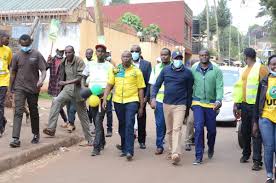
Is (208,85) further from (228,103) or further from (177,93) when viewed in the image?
(228,103)

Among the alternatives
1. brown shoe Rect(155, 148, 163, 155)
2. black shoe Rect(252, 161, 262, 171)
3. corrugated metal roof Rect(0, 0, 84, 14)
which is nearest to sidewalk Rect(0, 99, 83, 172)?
brown shoe Rect(155, 148, 163, 155)

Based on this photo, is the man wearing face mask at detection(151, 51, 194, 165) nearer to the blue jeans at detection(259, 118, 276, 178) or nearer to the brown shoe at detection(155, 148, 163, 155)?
the brown shoe at detection(155, 148, 163, 155)

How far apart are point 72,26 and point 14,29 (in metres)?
2.73

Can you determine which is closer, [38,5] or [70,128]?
[70,128]

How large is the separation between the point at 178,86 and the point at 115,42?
15.2m

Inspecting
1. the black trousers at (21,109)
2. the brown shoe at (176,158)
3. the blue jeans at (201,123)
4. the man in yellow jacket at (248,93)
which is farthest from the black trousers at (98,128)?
the man in yellow jacket at (248,93)

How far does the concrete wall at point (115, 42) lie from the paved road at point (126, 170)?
9.95 m

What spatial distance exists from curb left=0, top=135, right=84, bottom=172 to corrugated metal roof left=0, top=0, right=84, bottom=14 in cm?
1267

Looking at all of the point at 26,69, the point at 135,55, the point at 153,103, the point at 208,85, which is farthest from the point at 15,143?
the point at 208,85

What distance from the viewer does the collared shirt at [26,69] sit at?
8.77 m

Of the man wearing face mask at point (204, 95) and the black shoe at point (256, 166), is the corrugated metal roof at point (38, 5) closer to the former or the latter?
the man wearing face mask at point (204, 95)

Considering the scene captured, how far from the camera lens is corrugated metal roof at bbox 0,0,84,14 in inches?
870

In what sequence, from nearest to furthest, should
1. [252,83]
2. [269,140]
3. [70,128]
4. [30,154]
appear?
[269,140], [30,154], [252,83], [70,128]

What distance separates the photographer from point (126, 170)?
7.89 m
